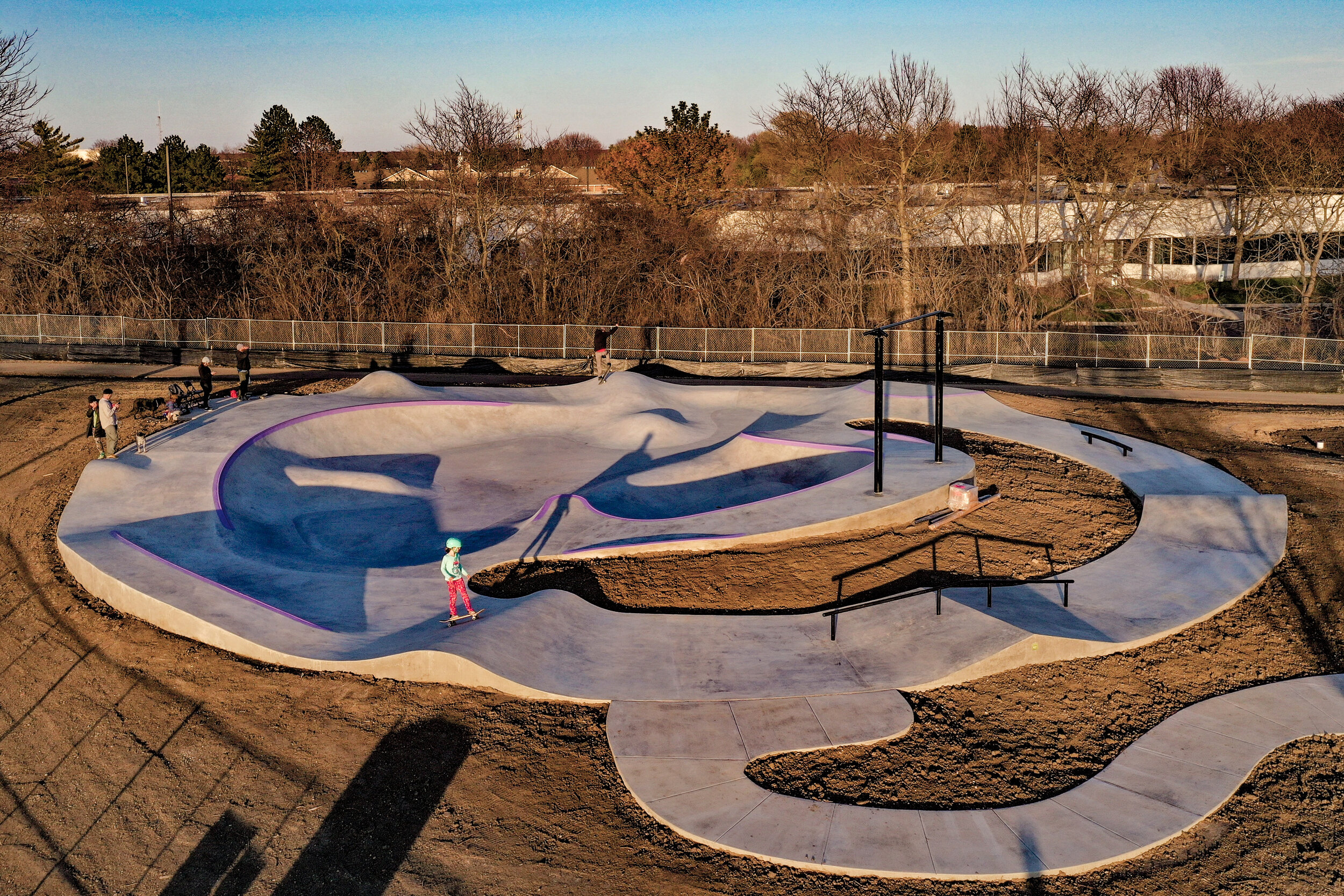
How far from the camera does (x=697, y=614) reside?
12602 mm

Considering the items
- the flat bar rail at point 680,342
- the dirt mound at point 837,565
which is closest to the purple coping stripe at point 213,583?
the dirt mound at point 837,565

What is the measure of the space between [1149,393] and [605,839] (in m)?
24.7

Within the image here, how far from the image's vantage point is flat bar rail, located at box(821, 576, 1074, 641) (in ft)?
37.8

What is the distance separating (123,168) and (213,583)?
71730 millimetres

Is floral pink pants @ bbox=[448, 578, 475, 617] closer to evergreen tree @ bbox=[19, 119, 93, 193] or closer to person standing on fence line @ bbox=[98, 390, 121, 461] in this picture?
person standing on fence line @ bbox=[98, 390, 121, 461]

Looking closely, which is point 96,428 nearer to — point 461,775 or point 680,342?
point 461,775

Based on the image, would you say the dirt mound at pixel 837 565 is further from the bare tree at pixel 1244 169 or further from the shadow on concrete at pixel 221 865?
the bare tree at pixel 1244 169

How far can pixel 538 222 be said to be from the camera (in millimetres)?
43844

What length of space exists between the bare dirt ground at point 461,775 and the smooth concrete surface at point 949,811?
16 centimetres

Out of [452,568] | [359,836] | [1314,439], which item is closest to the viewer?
[359,836]

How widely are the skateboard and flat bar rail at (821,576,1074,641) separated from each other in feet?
14.8

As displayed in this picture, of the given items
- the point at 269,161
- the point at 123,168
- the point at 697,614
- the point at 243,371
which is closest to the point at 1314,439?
the point at 697,614

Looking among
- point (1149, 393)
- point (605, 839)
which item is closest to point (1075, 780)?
point (605, 839)

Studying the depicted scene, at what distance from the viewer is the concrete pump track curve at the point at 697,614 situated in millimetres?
8383
